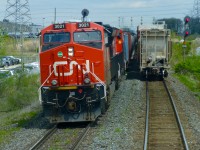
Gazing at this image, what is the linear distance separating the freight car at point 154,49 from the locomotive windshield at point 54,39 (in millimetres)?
13841

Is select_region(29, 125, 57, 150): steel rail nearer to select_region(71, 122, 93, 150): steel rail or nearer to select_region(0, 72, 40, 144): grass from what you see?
select_region(71, 122, 93, 150): steel rail

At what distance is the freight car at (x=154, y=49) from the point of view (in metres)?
28.4

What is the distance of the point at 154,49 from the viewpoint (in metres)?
28.6

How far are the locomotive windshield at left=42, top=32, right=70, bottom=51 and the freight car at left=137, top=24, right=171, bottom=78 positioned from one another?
13841 mm

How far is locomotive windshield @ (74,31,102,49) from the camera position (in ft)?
49.3

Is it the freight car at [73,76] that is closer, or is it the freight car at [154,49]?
the freight car at [73,76]

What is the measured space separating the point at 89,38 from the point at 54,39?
1205mm

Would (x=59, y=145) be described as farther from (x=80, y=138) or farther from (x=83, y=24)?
(x=83, y=24)

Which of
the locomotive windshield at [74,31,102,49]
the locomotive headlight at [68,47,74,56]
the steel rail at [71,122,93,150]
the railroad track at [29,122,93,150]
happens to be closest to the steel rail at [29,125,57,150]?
the railroad track at [29,122,93,150]

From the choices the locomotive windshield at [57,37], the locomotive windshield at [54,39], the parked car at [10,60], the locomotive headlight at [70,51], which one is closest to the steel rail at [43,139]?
the locomotive headlight at [70,51]

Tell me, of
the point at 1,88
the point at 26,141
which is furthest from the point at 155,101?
the point at 1,88

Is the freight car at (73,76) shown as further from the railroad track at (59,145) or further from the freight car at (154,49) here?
the freight car at (154,49)

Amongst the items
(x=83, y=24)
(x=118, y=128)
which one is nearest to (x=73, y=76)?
(x=83, y=24)

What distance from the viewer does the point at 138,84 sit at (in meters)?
27.5
